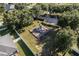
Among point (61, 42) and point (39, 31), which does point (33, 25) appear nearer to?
point (39, 31)

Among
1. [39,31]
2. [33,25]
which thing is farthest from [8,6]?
[39,31]

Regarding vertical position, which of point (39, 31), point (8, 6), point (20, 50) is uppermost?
point (8, 6)

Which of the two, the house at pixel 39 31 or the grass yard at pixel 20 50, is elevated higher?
the house at pixel 39 31

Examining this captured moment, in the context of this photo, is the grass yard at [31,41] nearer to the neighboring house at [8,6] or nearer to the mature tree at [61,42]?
the mature tree at [61,42]

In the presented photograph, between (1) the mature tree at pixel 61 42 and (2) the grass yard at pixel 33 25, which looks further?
(2) the grass yard at pixel 33 25

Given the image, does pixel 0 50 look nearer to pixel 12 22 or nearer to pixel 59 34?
pixel 12 22

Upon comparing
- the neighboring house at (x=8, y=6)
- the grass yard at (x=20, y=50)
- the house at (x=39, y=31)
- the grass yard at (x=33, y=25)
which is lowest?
the grass yard at (x=20, y=50)

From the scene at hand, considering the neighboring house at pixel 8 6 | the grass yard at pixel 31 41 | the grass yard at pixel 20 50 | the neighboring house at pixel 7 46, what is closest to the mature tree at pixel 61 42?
the grass yard at pixel 31 41

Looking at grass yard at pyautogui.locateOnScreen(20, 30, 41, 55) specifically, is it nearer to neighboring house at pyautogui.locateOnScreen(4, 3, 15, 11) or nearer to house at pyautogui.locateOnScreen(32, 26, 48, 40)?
house at pyautogui.locateOnScreen(32, 26, 48, 40)
